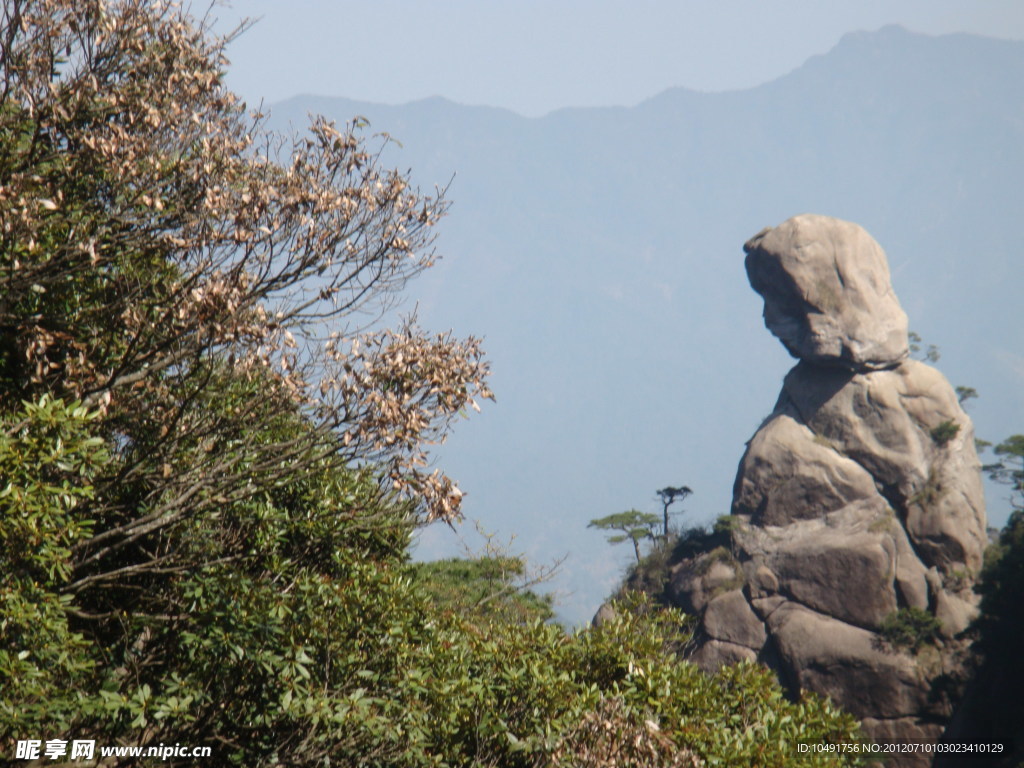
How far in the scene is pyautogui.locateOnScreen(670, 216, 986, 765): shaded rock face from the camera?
4341 cm

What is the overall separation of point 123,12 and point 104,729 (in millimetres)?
8448

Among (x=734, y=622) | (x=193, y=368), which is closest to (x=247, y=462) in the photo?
(x=193, y=368)

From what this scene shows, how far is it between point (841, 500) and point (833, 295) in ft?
35.2

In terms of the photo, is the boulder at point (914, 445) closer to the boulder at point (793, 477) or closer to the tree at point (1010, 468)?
the boulder at point (793, 477)

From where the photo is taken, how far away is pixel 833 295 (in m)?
48.0

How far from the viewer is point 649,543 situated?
60219 millimetres

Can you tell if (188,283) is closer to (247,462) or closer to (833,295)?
(247,462)

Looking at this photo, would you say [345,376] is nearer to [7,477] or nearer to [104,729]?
[7,477]

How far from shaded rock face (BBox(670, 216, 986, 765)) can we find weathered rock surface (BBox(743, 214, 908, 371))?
74 millimetres

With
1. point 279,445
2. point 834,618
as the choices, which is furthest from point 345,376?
point 834,618

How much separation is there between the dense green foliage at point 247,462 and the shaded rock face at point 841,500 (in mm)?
34612

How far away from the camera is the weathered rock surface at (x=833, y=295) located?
155ft

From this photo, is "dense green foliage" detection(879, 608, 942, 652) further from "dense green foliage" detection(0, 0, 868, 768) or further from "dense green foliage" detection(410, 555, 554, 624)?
"dense green foliage" detection(0, 0, 868, 768)

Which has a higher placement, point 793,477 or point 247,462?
point 793,477
